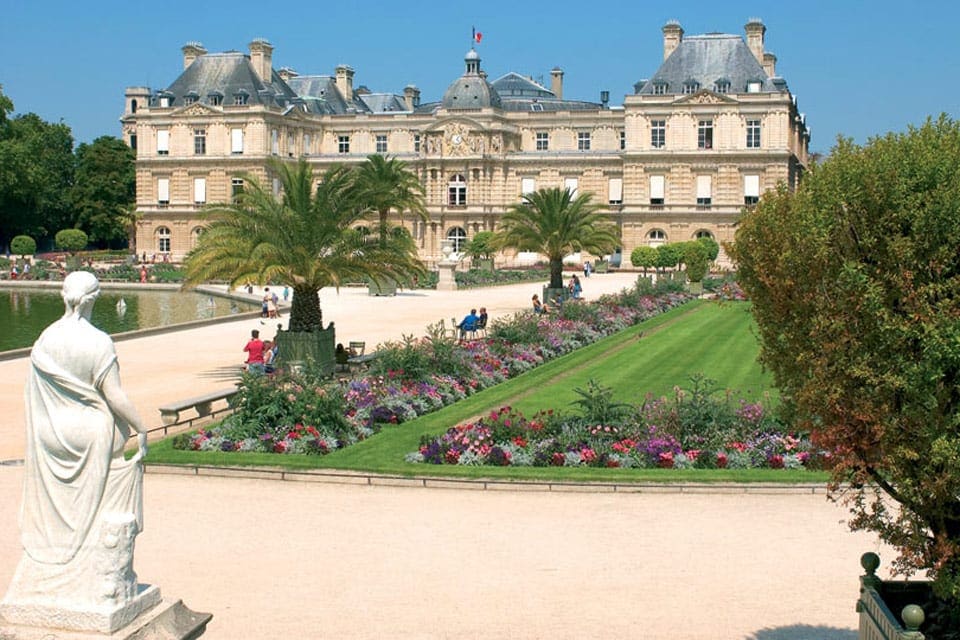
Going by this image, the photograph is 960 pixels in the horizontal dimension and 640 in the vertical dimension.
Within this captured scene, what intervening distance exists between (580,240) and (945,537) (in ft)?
119

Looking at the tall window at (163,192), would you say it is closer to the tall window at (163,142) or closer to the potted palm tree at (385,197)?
the tall window at (163,142)

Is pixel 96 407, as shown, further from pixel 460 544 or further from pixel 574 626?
pixel 460 544

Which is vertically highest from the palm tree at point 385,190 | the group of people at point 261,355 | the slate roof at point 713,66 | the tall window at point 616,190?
the slate roof at point 713,66

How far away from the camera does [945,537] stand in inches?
312

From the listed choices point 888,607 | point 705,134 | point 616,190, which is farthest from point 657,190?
point 888,607

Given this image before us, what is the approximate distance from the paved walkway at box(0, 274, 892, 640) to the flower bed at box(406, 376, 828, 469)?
1259 mm

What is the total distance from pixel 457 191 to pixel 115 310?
126ft

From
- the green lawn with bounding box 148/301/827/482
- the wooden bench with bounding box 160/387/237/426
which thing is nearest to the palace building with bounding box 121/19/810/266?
the green lawn with bounding box 148/301/827/482

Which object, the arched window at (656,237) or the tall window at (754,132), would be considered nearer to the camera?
the tall window at (754,132)

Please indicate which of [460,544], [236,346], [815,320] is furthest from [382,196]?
[815,320]

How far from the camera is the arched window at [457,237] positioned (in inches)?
3140

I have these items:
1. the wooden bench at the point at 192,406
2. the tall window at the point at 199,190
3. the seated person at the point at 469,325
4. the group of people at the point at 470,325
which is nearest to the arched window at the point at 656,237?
the tall window at the point at 199,190

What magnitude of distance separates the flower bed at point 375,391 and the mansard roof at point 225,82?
55033 millimetres

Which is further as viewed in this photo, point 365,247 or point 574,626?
point 365,247
